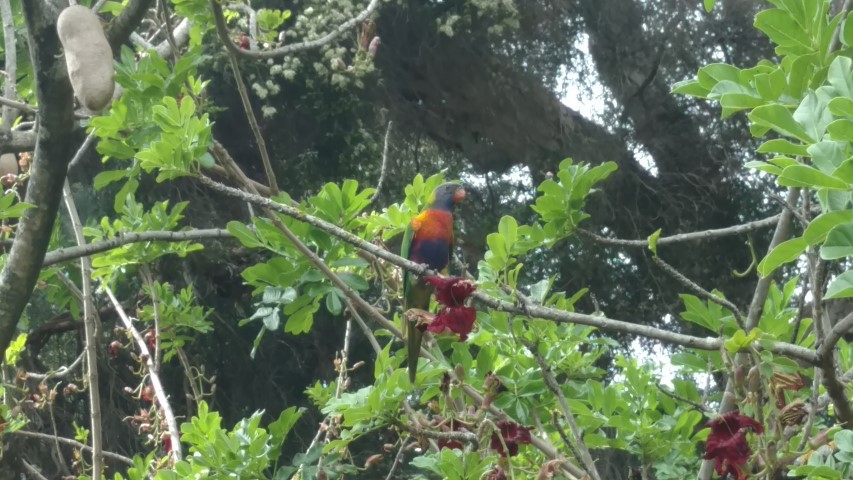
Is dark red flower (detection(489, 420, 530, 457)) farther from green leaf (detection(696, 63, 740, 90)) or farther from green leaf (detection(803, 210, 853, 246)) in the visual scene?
green leaf (detection(803, 210, 853, 246))

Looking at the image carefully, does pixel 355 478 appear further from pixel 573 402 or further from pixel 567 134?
pixel 573 402

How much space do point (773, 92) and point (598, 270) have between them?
17.5 feet

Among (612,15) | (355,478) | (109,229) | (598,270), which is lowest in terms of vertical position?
(355,478)

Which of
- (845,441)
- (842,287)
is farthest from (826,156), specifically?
(845,441)

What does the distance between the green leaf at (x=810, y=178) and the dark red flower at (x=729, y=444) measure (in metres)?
0.52

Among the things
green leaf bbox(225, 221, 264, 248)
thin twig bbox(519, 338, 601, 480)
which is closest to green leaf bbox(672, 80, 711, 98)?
thin twig bbox(519, 338, 601, 480)

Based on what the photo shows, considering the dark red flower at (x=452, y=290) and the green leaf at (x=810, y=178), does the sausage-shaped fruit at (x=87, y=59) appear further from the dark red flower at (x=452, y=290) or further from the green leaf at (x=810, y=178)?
the green leaf at (x=810, y=178)

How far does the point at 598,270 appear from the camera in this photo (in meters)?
6.54

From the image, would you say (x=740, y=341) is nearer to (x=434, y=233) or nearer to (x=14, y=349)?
(x=434, y=233)

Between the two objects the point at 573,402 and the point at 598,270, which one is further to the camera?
the point at 598,270

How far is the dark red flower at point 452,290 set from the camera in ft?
5.33

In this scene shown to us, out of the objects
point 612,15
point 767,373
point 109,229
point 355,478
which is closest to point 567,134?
point 612,15

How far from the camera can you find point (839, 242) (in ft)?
3.25

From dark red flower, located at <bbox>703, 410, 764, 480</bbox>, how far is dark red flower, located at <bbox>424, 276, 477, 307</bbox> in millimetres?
453
